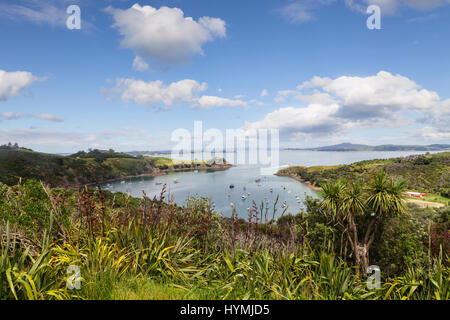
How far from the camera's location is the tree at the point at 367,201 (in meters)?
9.67

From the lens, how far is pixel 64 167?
265 ft

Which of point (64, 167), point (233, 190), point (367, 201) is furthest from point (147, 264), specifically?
point (64, 167)

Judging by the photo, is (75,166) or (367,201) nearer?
(367,201)

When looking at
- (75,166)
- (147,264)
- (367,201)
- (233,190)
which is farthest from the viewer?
(75,166)

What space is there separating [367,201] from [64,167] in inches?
3767

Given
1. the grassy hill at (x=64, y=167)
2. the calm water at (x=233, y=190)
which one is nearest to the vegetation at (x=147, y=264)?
the calm water at (x=233, y=190)

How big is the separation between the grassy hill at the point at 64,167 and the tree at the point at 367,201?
22.9 metres

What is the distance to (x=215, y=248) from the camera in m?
4.65

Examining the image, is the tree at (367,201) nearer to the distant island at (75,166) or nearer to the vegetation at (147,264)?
the vegetation at (147,264)

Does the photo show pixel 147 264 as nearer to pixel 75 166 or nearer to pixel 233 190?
pixel 233 190

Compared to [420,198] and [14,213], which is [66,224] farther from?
[420,198]

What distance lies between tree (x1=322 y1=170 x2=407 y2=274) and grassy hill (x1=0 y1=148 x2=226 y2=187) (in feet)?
75.1

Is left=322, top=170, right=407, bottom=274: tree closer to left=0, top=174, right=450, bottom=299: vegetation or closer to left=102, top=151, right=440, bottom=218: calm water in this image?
left=0, top=174, right=450, bottom=299: vegetation

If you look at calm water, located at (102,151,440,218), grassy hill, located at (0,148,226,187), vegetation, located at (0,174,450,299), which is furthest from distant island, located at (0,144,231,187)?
vegetation, located at (0,174,450,299)
